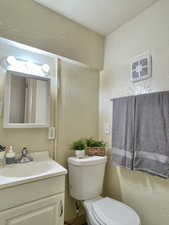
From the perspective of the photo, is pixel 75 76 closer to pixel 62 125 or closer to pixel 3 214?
pixel 62 125

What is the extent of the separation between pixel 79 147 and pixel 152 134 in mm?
792

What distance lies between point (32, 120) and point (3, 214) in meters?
0.81

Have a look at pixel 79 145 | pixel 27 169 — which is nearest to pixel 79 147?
pixel 79 145

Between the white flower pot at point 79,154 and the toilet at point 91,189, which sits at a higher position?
the white flower pot at point 79,154

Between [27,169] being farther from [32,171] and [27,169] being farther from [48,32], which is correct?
[48,32]

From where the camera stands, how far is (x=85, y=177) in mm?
1526

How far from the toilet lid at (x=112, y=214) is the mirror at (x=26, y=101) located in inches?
37.7

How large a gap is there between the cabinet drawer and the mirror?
1.90ft

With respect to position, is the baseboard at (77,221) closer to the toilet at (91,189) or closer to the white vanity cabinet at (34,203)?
the toilet at (91,189)

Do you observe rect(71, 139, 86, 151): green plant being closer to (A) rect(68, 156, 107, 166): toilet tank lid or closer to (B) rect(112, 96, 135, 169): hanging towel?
(A) rect(68, 156, 107, 166): toilet tank lid

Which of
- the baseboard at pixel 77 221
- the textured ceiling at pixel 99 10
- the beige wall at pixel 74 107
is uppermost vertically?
the textured ceiling at pixel 99 10

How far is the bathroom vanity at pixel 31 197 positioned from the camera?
988mm

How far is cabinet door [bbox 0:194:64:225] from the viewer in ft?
3.30

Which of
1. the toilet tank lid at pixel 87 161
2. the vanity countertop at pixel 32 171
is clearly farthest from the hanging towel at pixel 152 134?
the vanity countertop at pixel 32 171
